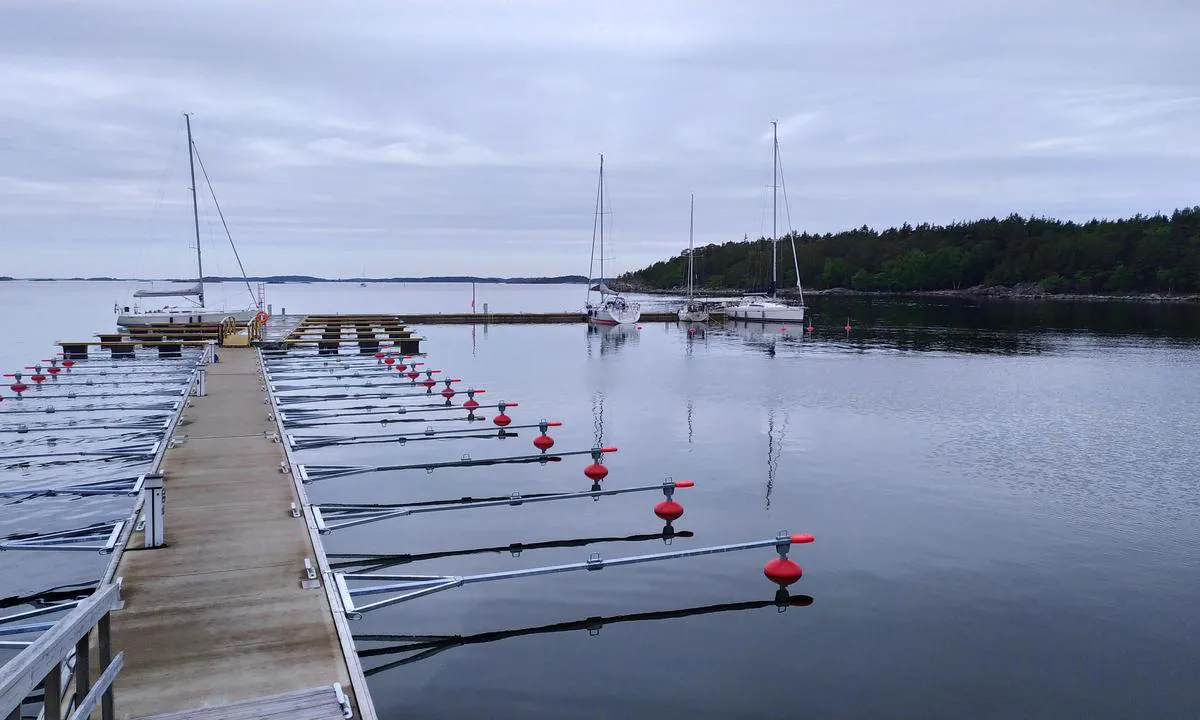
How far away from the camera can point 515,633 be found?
12484mm

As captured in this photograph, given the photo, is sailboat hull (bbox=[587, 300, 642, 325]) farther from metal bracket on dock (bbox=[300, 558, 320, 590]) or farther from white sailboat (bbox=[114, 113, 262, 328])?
metal bracket on dock (bbox=[300, 558, 320, 590])

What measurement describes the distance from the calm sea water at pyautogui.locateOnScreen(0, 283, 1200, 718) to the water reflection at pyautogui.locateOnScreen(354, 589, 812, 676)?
0.17 ft

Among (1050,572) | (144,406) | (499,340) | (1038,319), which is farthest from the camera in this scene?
(1038,319)

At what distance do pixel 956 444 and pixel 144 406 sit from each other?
2769 cm

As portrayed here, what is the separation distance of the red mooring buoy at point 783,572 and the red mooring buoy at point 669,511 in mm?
3379

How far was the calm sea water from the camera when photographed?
1095cm

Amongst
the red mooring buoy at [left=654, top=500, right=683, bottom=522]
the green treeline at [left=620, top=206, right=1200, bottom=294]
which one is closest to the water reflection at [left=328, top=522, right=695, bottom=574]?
the red mooring buoy at [left=654, top=500, right=683, bottom=522]

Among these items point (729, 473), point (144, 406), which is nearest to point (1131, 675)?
point (729, 473)

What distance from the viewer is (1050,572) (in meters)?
15.0

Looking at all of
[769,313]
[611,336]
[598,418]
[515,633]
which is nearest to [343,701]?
[515,633]

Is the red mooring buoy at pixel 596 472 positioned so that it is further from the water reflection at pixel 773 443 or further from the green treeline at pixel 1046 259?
the green treeline at pixel 1046 259

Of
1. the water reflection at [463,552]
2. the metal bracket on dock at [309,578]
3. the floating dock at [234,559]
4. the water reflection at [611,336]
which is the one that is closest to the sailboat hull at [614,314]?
the water reflection at [611,336]

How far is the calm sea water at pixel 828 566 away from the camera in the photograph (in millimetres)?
10953

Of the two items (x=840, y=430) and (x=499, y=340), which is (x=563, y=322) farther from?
(x=840, y=430)
